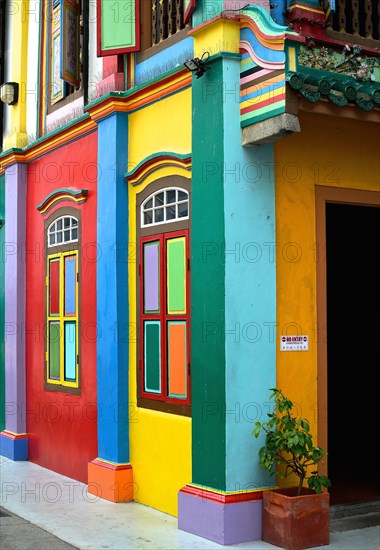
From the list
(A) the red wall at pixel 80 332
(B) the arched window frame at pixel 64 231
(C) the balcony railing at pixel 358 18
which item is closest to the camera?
(C) the balcony railing at pixel 358 18

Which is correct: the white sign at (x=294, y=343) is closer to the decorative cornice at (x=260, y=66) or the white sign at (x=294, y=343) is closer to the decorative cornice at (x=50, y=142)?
the decorative cornice at (x=260, y=66)

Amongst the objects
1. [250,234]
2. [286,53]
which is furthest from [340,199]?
[286,53]

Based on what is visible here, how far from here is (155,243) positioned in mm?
8859

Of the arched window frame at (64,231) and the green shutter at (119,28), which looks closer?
the green shutter at (119,28)

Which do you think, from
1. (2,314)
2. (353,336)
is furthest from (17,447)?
(353,336)

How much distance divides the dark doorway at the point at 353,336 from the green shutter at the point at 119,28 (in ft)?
10.2

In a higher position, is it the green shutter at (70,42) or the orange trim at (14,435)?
the green shutter at (70,42)

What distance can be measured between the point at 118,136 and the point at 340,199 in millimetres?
2672

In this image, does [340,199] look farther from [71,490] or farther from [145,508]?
[71,490]

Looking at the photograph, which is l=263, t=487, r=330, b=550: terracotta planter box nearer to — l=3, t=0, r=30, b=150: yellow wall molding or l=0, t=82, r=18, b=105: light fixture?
l=3, t=0, r=30, b=150: yellow wall molding

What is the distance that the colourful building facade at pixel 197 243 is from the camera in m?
7.44

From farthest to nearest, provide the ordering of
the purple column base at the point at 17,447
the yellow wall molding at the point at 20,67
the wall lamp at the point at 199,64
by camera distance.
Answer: the yellow wall molding at the point at 20,67 < the purple column base at the point at 17,447 < the wall lamp at the point at 199,64

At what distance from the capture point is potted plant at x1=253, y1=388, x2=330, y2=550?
7.11 meters

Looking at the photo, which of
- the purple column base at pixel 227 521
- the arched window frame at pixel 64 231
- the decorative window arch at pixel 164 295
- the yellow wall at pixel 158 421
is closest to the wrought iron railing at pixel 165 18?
the yellow wall at pixel 158 421
